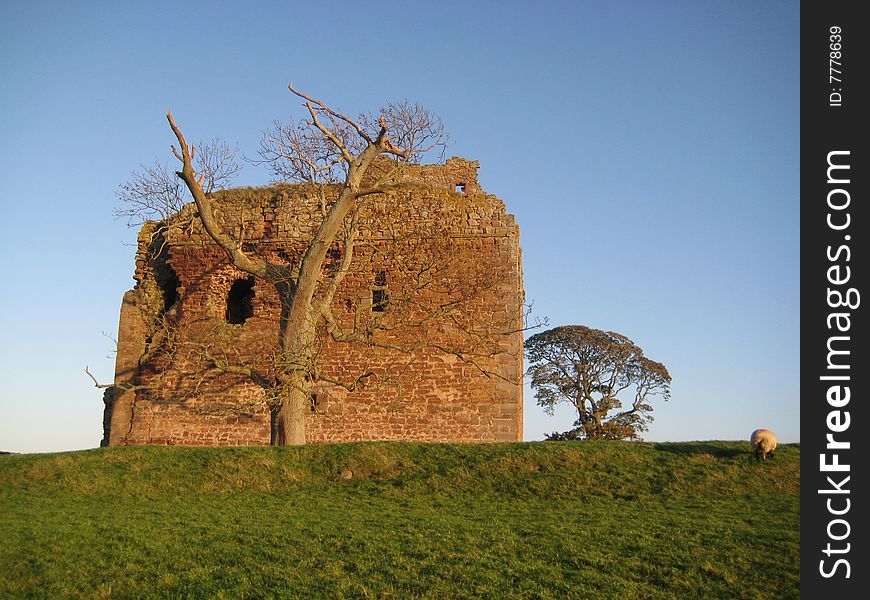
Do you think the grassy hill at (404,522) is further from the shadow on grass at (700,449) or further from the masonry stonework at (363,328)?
the masonry stonework at (363,328)

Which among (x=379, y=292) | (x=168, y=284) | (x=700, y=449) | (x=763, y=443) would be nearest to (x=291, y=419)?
(x=379, y=292)

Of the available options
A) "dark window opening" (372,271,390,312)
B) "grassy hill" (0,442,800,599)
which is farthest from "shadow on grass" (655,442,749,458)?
"dark window opening" (372,271,390,312)

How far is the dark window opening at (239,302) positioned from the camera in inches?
755

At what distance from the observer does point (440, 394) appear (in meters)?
16.8

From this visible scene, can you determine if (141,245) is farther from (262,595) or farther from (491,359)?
(262,595)

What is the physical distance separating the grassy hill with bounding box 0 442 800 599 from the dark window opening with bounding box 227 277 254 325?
16.9ft

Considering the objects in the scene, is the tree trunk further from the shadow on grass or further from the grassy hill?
the shadow on grass

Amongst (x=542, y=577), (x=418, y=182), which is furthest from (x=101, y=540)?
(x=418, y=182)

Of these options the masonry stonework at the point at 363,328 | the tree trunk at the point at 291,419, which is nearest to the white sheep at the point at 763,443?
the masonry stonework at the point at 363,328

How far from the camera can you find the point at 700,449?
516 inches

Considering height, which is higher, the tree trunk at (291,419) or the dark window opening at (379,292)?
the dark window opening at (379,292)

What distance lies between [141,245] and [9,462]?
20.1 ft

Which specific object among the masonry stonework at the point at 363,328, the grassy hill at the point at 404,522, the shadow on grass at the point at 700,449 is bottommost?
the grassy hill at the point at 404,522

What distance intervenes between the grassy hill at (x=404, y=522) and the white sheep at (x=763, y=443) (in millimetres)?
216
